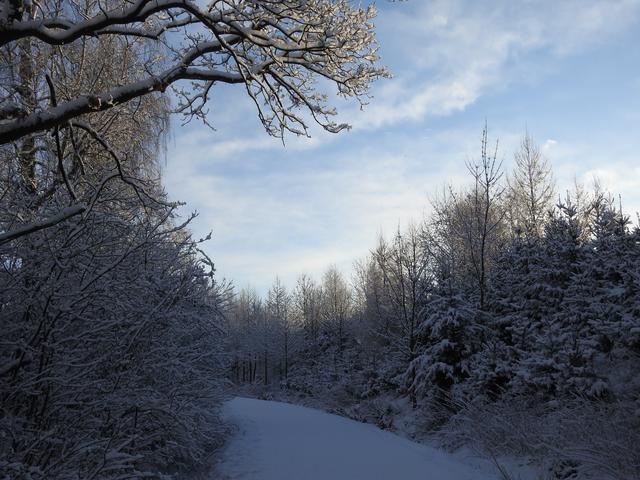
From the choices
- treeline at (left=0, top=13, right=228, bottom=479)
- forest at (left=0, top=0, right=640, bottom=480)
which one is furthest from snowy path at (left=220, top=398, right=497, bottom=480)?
treeline at (left=0, top=13, right=228, bottom=479)

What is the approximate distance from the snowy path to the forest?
82 centimetres

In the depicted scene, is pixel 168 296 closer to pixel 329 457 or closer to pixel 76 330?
pixel 76 330

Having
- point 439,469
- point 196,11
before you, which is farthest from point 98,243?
point 439,469

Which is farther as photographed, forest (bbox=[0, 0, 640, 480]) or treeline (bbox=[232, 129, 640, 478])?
treeline (bbox=[232, 129, 640, 478])

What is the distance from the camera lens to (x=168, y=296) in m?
4.50

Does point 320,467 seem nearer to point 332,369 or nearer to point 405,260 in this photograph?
point 405,260

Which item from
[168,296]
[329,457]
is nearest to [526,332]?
[329,457]

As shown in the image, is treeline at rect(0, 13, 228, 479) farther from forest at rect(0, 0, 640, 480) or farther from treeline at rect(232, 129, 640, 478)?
treeline at rect(232, 129, 640, 478)

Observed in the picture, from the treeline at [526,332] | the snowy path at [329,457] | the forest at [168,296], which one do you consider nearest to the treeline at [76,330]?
the forest at [168,296]

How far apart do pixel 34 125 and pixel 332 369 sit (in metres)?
31.3

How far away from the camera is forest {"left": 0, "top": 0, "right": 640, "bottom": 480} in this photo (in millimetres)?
3926

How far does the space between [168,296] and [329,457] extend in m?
4.85

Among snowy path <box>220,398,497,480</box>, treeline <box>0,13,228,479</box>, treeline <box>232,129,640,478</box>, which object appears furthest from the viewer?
treeline <box>232,129,640,478</box>

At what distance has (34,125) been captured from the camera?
13.8 ft
